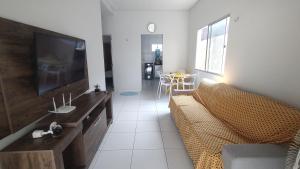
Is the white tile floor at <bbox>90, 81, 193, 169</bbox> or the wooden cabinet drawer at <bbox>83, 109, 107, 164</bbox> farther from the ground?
the wooden cabinet drawer at <bbox>83, 109, 107, 164</bbox>

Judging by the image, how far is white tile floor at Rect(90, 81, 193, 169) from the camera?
188 cm

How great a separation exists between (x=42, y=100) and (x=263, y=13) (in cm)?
272

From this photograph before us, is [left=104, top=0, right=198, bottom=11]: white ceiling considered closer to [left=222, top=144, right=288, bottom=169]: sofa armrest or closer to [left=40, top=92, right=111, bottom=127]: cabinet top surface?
[left=40, top=92, right=111, bottom=127]: cabinet top surface

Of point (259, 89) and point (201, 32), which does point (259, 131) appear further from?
point (201, 32)

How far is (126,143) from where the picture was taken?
2.30 metres

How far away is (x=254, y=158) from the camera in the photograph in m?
1.17

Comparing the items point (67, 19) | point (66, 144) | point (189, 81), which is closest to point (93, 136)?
point (66, 144)

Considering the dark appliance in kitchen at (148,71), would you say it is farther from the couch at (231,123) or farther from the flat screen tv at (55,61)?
the flat screen tv at (55,61)

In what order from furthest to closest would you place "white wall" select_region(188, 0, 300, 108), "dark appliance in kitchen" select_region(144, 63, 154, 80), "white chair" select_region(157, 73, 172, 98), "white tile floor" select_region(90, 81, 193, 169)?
"dark appliance in kitchen" select_region(144, 63, 154, 80), "white chair" select_region(157, 73, 172, 98), "white tile floor" select_region(90, 81, 193, 169), "white wall" select_region(188, 0, 300, 108)

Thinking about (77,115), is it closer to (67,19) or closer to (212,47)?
(67,19)

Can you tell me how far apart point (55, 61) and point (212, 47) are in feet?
10.7

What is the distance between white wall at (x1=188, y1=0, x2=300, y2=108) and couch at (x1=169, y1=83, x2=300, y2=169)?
21cm

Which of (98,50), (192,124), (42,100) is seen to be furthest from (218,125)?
(98,50)

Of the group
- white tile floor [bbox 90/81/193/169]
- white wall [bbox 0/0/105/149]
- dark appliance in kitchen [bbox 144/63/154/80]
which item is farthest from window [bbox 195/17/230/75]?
dark appliance in kitchen [bbox 144/63/154/80]
